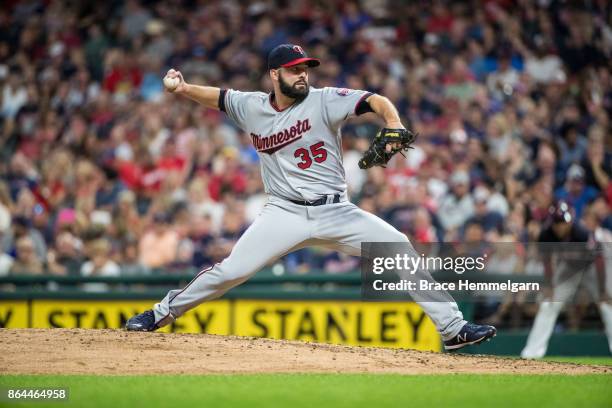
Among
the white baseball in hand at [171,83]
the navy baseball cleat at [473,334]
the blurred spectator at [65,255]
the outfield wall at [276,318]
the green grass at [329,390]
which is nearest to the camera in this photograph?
the green grass at [329,390]

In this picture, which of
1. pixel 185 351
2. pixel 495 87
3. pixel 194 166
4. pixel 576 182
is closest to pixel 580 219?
pixel 576 182

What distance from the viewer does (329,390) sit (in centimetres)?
582

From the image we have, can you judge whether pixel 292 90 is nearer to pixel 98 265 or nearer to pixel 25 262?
pixel 98 265

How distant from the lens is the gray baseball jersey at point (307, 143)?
6.81 meters

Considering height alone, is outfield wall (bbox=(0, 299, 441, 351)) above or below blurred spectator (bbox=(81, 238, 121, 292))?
below

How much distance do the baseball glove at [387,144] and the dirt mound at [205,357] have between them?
1.35 meters

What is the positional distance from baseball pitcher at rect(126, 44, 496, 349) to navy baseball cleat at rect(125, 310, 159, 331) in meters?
0.15

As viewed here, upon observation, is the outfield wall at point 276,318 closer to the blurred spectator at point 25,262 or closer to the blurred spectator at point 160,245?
the blurred spectator at point 25,262

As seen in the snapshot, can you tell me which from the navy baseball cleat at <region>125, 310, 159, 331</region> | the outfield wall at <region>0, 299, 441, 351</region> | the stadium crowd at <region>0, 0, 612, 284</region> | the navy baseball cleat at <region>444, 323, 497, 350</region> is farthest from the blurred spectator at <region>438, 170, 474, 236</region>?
the navy baseball cleat at <region>125, 310, 159, 331</region>

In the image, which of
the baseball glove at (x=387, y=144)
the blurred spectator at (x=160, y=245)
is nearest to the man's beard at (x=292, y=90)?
the baseball glove at (x=387, y=144)

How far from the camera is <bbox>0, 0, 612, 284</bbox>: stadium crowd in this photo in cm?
1145

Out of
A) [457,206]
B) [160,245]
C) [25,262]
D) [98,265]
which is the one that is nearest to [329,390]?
[98,265]

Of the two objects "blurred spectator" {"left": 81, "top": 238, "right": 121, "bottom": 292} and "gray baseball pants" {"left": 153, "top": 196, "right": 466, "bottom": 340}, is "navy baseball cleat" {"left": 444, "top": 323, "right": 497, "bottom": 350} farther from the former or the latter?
"blurred spectator" {"left": 81, "top": 238, "right": 121, "bottom": 292}

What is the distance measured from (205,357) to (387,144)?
1.85 m
